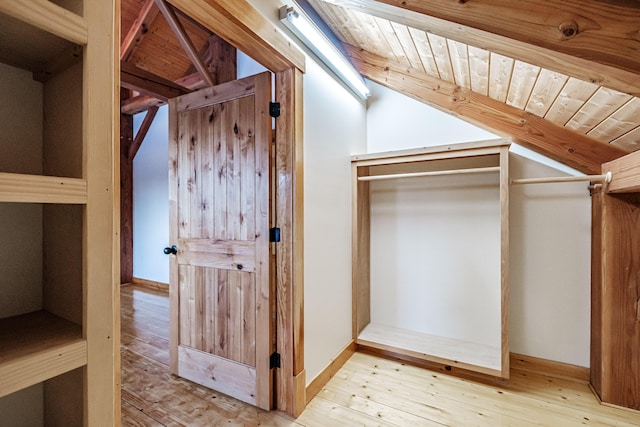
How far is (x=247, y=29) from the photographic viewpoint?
1.32 m

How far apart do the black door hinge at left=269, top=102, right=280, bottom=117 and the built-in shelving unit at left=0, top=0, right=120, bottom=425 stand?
3.41ft

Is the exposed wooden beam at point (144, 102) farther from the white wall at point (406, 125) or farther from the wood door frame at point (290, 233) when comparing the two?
the wood door frame at point (290, 233)

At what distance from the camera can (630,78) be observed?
979mm

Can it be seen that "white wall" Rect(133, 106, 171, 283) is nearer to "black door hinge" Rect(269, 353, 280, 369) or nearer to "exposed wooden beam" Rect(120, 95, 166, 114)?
"exposed wooden beam" Rect(120, 95, 166, 114)

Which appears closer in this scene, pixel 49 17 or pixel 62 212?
pixel 49 17

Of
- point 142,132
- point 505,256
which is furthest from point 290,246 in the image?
point 142,132

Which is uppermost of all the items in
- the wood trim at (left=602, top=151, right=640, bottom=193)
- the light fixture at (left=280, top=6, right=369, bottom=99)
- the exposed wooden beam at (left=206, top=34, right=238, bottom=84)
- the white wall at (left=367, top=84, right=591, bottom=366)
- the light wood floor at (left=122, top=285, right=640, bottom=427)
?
the exposed wooden beam at (left=206, top=34, right=238, bottom=84)

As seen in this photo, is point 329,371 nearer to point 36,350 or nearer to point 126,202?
point 36,350

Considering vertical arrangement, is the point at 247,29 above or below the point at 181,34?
below

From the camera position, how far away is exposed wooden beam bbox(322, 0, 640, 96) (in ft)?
2.69

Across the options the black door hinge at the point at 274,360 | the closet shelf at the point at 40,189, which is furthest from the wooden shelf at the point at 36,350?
the black door hinge at the point at 274,360

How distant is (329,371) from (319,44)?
2298mm

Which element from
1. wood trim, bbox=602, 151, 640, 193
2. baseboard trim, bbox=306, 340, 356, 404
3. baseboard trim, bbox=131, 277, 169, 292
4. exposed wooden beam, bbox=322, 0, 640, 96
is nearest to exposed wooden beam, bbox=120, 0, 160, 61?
baseboard trim, bbox=131, 277, 169, 292

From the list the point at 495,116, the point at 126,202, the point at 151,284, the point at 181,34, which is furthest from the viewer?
the point at 126,202
